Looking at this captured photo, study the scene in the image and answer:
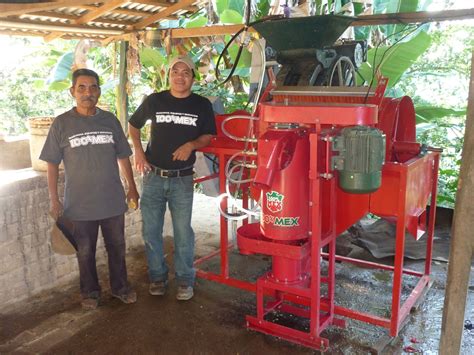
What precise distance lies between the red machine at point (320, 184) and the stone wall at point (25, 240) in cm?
152

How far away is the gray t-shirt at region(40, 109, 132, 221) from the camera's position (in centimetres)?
311

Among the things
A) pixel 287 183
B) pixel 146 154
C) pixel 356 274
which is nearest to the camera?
pixel 287 183

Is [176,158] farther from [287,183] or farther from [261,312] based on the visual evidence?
[261,312]

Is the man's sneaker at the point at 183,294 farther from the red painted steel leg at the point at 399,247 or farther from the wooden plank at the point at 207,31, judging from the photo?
the wooden plank at the point at 207,31

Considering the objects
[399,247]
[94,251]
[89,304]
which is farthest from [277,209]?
[89,304]

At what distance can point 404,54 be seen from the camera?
4.72 metres

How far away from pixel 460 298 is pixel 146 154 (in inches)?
97.5

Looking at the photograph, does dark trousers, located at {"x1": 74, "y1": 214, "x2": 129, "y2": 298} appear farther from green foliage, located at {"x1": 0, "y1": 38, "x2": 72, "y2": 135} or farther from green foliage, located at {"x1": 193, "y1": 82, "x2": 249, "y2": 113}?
green foliage, located at {"x1": 0, "y1": 38, "x2": 72, "y2": 135}

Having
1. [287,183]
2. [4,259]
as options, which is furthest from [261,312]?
[4,259]

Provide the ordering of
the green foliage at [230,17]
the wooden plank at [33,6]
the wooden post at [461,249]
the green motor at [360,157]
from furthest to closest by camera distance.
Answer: the green foliage at [230,17] < the wooden plank at [33,6] < the green motor at [360,157] < the wooden post at [461,249]

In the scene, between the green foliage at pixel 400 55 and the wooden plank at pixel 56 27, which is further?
the green foliage at pixel 400 55

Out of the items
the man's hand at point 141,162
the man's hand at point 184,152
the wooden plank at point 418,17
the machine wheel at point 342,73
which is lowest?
the man's hand at point 141,162

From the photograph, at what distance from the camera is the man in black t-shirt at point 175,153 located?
3.35 m

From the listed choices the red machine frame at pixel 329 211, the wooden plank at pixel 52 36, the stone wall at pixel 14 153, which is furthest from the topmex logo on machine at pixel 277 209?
the stone wall at pixel 14 153
